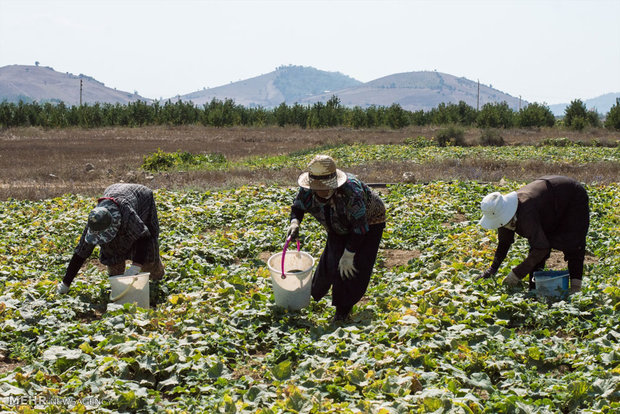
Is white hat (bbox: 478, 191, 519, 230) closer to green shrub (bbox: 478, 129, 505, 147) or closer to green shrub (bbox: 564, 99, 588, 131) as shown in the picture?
green shrub (bbox: 478, 129, 505, 147)

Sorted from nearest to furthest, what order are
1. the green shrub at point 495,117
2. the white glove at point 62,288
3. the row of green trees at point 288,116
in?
the white glove at point 62,288 < the green shrub at point 495,117 < the row of green trees at point 288,116

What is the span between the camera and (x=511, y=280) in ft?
16.1

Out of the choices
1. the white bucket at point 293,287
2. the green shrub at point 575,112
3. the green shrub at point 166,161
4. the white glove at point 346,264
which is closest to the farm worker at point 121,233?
the white bucket at point 293,287

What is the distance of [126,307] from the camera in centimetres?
462

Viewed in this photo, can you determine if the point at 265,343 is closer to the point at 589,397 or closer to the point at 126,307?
the point at 126,307

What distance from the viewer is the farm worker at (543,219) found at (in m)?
4.46

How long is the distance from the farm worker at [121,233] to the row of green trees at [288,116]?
36.6 metres

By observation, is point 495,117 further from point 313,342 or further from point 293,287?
point 313,342

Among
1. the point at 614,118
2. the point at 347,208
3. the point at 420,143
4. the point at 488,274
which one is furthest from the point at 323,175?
the point at 614,118

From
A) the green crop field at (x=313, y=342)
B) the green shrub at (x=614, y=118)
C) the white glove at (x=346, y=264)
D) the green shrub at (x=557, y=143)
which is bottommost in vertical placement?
the green crop field at (x=313, y=342)

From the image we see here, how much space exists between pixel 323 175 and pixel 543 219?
6.95ft

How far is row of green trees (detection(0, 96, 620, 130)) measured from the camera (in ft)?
131

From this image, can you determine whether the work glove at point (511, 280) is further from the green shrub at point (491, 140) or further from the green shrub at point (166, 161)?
the green shrub at point (491, 140)

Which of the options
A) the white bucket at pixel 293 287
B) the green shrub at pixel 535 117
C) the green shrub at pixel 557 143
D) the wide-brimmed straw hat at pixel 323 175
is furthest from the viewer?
the green shrub at pixel 535 117
